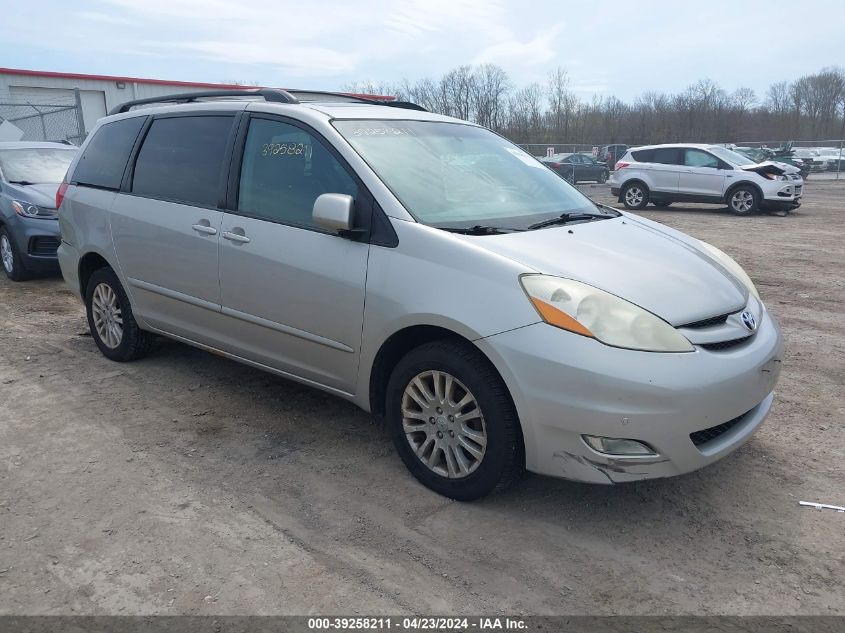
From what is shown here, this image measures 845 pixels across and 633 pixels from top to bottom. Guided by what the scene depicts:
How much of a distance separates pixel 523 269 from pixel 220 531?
1771 millimetres

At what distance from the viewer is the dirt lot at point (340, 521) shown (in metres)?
2.65

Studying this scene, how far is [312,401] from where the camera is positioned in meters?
4.58

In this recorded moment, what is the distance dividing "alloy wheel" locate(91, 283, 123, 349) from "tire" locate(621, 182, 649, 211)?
50.0ft

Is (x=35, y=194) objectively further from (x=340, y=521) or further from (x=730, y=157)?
(x=730, y=157)

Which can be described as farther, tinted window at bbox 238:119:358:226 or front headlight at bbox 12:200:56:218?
front headlight at bbox 12:200:56:218

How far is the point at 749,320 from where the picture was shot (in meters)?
3.27

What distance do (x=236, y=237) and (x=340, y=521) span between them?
1.77 meters

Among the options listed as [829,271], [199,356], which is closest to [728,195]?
[829,271]

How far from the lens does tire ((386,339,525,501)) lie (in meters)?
3.02

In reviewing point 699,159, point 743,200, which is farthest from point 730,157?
point 743,200

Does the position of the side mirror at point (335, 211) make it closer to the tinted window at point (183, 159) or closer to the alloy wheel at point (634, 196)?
the tinted window at point (183, 159)

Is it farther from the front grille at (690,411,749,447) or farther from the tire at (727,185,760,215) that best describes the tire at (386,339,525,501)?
the tire at (727,185,760,215)

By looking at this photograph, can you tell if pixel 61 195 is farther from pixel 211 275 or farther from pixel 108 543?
pixel 108 543

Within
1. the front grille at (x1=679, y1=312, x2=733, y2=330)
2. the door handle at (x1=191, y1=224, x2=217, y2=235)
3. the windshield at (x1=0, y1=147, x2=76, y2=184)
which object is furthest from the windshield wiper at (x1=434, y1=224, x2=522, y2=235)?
the windshield at (x1=0, y1=147, x2=76, y2=184)
